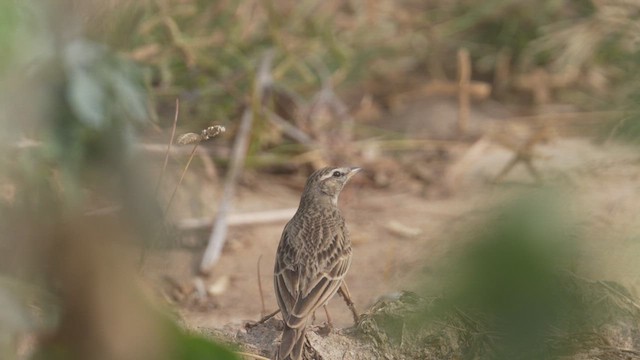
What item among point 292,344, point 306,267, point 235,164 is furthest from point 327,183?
point 235,164

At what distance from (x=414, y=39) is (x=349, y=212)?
2.37 metres

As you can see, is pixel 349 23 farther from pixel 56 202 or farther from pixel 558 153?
pixel 56 202

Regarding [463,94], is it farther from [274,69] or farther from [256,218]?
[256,218]

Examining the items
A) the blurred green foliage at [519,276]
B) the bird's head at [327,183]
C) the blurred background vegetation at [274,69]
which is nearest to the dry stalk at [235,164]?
the blurred background vegetation at [274,69]

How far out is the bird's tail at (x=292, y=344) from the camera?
9.36 ft

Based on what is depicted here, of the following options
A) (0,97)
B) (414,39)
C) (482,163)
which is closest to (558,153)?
(482,163)

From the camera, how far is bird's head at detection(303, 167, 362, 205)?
433cm

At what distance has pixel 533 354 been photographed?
29.0 inches

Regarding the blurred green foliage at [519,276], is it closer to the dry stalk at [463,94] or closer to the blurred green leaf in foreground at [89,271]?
the blurred green leaf in foreground at [89,271]

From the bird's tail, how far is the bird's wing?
97mm

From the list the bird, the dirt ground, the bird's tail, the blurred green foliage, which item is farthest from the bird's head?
the blurred green foliage

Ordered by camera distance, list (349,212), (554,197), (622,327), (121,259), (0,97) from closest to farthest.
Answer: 1. (121,259)
2. (554,197)
3. (0,97)
4. (622,327)
5. (349,212)

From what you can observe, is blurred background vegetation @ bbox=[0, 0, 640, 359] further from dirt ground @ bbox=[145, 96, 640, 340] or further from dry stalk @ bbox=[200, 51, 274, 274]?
dirt ground @ bbox=[145, 96, 640, 340]

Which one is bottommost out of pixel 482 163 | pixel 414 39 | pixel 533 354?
pixel 482 163
